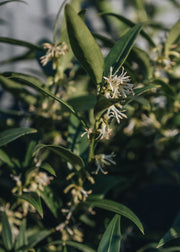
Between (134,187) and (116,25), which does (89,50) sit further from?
(116,25)

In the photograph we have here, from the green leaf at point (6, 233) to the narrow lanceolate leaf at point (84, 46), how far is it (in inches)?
19.0

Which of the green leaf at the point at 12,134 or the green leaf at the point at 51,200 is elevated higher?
the green leaf at the point at 12,134

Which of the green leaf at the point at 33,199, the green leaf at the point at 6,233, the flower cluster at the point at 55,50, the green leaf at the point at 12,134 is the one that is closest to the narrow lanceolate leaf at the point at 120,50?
the flower cluster at the point at 55,50

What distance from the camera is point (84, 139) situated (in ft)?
2.48

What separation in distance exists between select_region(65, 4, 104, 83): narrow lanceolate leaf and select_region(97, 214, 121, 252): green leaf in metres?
0.36

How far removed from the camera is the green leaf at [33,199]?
2.12 feet

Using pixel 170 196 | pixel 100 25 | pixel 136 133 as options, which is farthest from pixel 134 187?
pixel 100 25

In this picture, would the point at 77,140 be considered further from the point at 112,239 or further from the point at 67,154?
the point at 112,239

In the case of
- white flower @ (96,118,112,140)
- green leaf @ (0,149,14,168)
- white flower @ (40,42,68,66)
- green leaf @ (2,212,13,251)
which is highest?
white flower @ (40,42,68,66)

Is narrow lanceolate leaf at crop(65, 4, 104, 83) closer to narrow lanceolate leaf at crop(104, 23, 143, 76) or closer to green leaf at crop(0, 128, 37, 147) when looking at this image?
narrow lanceolate leaf at crop(104, 23, 143, 76)

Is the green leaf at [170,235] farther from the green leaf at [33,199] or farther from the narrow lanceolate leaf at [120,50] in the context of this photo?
the narrow lanceolate leaf at [120,50]

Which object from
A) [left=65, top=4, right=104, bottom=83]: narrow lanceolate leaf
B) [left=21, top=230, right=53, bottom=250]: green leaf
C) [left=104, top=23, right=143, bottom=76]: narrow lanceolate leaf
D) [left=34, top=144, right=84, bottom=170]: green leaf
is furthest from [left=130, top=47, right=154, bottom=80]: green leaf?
[left=21, top=230, right=53, bottom=250]: green leaf

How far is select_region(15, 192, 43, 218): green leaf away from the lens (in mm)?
647

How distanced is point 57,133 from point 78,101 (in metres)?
0.16
